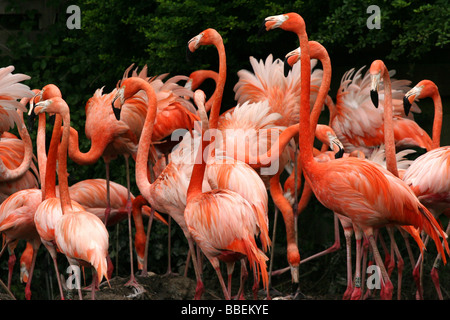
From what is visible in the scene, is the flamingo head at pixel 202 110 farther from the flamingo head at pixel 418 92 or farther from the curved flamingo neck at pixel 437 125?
the curved flamingo neck at pixel 437 125

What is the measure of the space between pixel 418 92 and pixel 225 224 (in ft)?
6.36

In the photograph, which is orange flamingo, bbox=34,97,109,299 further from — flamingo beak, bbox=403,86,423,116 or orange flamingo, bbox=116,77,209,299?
flamingo beak, bbox=403,86,423,116

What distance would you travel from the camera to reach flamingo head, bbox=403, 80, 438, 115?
4.87 meters

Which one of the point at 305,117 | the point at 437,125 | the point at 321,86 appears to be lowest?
the point at 437,125

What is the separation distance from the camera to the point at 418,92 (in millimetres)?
5000

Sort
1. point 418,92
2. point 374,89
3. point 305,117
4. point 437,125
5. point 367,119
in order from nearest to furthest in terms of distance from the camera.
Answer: point 374,89
point 305,117
point 418,92
point 437,125
point 367,119

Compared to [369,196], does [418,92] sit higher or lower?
higher

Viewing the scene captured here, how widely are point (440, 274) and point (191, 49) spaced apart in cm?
283

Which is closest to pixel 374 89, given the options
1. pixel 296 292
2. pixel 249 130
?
pixel 249 130

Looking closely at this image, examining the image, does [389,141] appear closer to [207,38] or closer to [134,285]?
[207,38]

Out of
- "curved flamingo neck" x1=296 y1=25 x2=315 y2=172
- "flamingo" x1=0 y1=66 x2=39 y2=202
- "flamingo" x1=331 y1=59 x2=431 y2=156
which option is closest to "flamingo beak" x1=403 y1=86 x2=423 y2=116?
"flamingo" x1=331 y1=59 x2=431 y2=156

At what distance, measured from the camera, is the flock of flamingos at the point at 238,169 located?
13.2 feet

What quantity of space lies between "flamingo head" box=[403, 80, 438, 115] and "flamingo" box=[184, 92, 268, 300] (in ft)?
4.90

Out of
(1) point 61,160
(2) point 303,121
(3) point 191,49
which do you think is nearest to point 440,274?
(2) point 303,121
